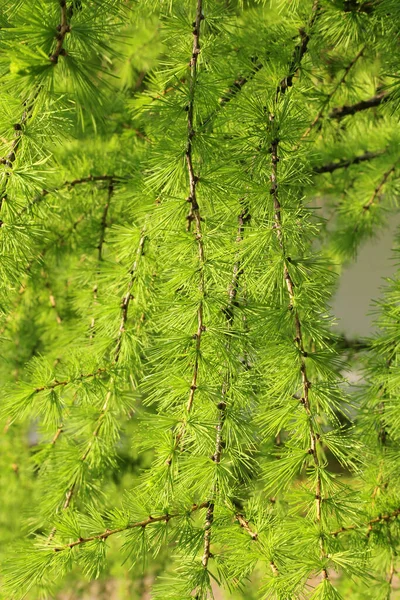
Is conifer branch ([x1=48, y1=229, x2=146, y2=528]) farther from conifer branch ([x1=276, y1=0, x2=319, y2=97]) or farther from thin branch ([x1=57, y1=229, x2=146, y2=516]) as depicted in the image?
conifer branch ([x1=276, y1=0, x2=319, y2=97])

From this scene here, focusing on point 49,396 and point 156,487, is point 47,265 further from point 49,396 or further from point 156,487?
point 156,487

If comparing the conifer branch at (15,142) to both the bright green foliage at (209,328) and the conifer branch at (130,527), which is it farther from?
the conifer branch at (130,527)

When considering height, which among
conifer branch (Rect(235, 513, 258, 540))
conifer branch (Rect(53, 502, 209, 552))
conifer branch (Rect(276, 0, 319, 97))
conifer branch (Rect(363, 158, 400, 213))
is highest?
conifer branch (Rect(276, 0, 319, 97))

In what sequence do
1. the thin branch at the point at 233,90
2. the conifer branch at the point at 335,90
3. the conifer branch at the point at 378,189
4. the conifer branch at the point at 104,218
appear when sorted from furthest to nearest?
the conifer branch at the point at 378,189
the conifer branch at the point at 104,218
the conifer branch at the point at 335,90
the thin branch at the point at 233,90

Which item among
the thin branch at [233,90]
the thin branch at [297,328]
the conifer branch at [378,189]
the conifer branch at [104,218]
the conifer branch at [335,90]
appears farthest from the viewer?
the conifer branch at [378,189]

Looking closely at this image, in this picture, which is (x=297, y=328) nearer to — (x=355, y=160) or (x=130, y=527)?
(x=130, y=527)

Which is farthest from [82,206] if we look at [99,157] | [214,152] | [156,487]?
[156,487]

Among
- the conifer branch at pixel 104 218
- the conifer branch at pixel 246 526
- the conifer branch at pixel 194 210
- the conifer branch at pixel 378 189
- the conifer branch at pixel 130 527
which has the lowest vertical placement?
the conifer branch at pixel 130 527

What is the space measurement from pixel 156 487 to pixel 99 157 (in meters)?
0.56

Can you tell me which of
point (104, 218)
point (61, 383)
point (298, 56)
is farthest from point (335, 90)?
point (61, 383)

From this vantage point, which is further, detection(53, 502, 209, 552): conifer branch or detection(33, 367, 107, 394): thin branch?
detection(33, 367, 107, 394): thin branch

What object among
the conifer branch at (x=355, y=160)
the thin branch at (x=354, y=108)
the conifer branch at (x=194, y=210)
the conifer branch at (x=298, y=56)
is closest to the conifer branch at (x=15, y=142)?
the conifer branch at (x=194, y=210)

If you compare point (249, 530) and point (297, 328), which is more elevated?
point (297, 328)

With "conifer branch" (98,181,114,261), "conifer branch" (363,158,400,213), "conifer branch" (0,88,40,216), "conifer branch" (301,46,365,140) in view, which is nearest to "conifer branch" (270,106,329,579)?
"conifer branch" (0,88,40,216)
